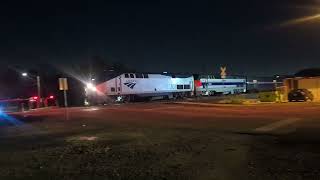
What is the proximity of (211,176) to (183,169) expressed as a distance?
3.52 feet

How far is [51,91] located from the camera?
5828cm

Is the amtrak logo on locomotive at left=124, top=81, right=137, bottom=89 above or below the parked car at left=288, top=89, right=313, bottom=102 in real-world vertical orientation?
above

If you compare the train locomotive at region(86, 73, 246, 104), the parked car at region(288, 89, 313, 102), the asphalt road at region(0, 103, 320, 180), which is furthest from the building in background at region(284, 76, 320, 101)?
the asphalt road at region(0, 103, 320, 180)

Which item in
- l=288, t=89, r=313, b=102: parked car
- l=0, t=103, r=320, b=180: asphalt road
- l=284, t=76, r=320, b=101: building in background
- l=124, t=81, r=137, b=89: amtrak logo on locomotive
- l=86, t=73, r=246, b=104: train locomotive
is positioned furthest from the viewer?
l=124, t=81, r=137, b=89: amtrak logo on locomotive

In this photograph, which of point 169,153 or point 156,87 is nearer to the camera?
point 169,153

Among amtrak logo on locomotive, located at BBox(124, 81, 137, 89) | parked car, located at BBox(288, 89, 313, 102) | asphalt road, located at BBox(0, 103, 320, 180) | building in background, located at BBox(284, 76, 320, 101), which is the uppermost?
amtrak logo on locomotive, located at BBox(124, 81, 137, 89)

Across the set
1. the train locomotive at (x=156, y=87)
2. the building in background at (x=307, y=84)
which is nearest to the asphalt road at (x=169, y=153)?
the building in background at (x=307, y=84)

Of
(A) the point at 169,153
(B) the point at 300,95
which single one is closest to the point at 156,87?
(B) the point at 300,95

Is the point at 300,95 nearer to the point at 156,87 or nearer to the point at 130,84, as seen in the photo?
the point at 130,84

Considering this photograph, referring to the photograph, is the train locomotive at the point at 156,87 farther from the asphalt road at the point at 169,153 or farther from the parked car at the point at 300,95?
the asphalt road at the point at 169,153

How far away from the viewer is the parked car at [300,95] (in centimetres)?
4590

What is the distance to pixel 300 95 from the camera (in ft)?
151

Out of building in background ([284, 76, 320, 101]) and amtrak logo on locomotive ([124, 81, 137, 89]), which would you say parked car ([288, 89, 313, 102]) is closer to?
building in background ([284, 76, 320, 101])

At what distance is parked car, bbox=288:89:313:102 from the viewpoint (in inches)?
1807
